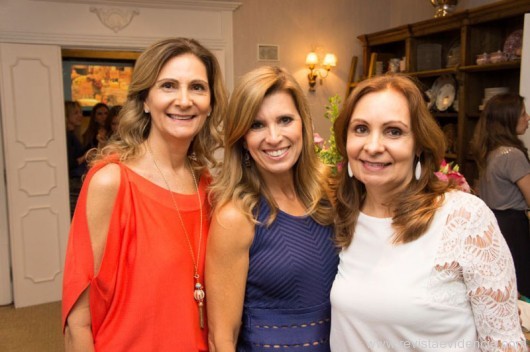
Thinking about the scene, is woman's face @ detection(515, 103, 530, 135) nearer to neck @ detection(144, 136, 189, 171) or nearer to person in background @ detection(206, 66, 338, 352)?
person in background @ detection(206, 66, 338, 352)

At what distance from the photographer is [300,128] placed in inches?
61.8

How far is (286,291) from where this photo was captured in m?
1.47

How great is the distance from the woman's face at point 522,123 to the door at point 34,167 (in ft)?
12.0

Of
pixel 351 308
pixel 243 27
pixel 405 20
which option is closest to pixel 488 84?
pixel 405 20

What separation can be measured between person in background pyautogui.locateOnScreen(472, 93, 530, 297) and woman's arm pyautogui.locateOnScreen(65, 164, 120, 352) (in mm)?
2828

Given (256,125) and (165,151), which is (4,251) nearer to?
(165,151)

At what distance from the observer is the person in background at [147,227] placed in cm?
143

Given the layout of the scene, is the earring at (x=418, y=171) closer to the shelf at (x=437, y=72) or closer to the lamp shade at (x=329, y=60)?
the shelf at (x=437, y=72)

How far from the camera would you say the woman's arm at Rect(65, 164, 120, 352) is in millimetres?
1424

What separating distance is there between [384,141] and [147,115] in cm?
85

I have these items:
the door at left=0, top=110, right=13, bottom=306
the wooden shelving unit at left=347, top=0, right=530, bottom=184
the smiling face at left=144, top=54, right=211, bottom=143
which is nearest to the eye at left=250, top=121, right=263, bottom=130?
the smiling face at left=144, top=54, right=211, bottom=143

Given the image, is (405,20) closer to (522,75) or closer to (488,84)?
(488,84)

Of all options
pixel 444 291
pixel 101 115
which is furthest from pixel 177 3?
pixel 444 291

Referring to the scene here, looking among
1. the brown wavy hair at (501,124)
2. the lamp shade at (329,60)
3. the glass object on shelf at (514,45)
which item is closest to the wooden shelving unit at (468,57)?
the glass object on shelf at (514,45)
